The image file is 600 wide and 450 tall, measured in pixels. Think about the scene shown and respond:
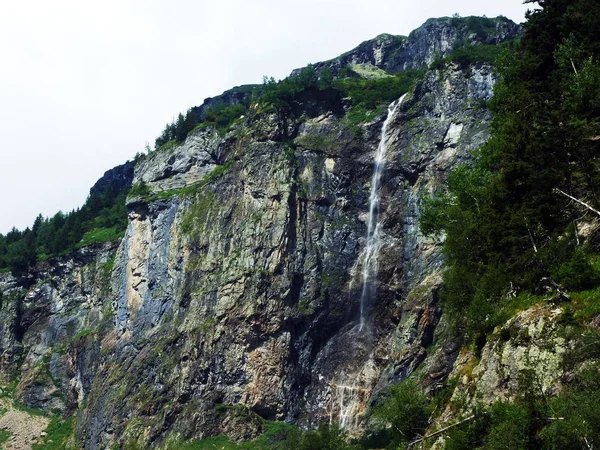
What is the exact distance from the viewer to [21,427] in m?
84.8

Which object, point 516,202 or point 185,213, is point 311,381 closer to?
point 185,213

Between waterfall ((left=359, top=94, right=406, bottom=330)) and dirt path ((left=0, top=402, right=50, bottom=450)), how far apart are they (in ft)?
144

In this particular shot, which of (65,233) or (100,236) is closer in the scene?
(100,236)

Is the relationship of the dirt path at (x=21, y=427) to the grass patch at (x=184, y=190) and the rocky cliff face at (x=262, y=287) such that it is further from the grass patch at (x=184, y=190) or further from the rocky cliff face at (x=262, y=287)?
the grass patch at (x=184, y=190)

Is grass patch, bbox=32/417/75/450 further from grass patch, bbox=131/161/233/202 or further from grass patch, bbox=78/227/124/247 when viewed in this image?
grass patch, bbox=131/161/233/202

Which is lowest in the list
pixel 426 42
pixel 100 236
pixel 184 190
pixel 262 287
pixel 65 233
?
pixel 262 287

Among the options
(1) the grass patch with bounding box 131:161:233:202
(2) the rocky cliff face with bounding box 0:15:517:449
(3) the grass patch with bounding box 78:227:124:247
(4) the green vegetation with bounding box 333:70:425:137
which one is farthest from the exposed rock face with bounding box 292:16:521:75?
(3) the grass patch with bounding box 78:227:124:247

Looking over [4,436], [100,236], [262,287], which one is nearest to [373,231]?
[262,287]

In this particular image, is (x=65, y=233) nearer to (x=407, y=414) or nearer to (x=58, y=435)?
(x=58, y=435)

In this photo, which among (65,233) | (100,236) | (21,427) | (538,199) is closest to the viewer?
(538,199)

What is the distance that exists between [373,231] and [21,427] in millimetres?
50773

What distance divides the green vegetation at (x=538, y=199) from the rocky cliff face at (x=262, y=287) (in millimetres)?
20057

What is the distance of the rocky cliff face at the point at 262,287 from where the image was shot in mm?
68062

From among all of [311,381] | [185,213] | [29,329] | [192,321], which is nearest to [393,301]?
[311,381]
